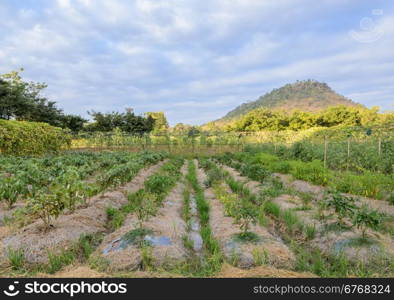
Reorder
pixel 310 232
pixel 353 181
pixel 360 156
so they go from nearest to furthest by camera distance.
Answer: pixel 310 232
pixel 353 181
pixel 360 156

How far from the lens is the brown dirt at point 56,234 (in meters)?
3.01

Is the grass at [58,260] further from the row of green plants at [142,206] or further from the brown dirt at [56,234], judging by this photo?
the row of green plants at [142,206]

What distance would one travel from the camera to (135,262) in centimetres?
281

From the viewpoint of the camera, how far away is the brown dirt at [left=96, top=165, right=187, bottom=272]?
111 inches

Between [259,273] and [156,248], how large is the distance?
1.31m

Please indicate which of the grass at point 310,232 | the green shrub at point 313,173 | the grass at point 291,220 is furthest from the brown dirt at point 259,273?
the green shrub at point 313,173

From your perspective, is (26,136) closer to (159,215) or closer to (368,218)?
(159,215)

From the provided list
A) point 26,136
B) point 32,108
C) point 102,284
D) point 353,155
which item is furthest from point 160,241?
point 32,108

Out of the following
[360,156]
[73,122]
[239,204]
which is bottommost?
[239,204]

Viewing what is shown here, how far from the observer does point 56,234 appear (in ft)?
11.0

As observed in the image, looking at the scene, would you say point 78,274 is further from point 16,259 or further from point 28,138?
point 28,138

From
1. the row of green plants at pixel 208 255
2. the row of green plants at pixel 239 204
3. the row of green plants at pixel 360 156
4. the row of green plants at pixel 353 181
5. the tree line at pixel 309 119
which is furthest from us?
the tree line at pixel 309 119

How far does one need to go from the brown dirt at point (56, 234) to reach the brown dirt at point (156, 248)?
18.2 inches

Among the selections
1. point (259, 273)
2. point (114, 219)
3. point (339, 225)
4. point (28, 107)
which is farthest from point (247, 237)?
point (28, 107)
